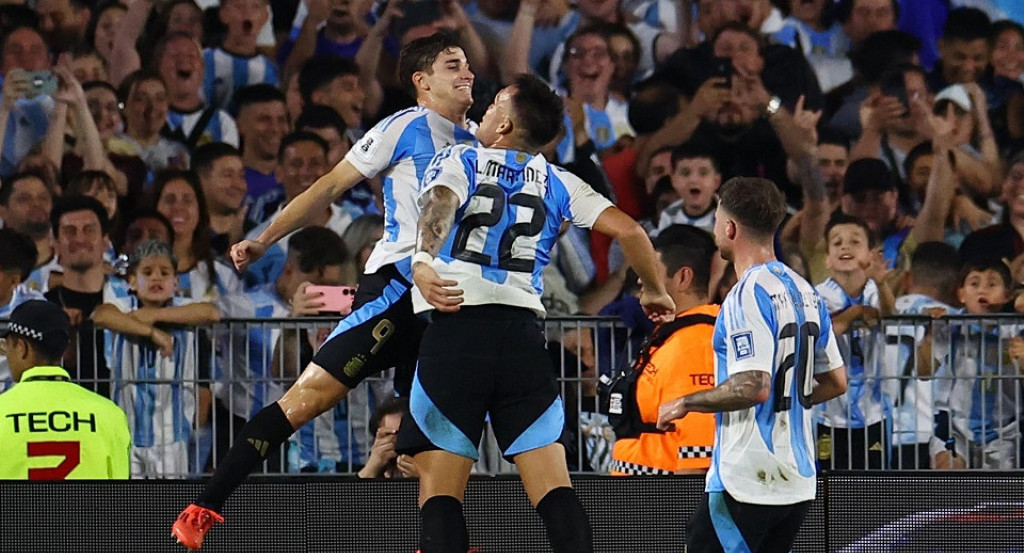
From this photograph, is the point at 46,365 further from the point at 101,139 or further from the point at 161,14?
the point at 161,14

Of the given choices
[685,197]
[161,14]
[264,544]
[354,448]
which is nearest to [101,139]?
[161,14]

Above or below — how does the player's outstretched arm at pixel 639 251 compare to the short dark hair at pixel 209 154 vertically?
below

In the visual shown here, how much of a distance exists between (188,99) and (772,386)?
5.44 meters

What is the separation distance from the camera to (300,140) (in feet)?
28.4

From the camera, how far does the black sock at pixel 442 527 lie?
15.1 ft

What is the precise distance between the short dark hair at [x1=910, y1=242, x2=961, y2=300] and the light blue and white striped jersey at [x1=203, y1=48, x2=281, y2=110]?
3.91 metres

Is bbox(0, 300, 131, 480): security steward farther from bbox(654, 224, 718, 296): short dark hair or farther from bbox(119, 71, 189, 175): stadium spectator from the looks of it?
bbox(119, 71, 189, 175): stadium spectator

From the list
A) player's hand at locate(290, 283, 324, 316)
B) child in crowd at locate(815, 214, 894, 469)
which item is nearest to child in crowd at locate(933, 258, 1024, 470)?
child in crowd at locate(815, 214, 894, 469)

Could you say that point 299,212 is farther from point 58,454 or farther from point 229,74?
point 229,74

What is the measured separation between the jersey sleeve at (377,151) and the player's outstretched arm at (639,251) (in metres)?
0.87

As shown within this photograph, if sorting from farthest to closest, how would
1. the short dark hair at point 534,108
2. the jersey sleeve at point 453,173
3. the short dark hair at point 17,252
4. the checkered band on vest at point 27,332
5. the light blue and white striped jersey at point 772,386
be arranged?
the short dark hair at point 17,252 → the checkered band on vest at point 27,332 → the short dark hair at point 534,108 → the jersey sleeve at point 453,173 → the light blue and white striped jersey at point 772,386

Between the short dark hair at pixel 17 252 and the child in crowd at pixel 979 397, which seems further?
the short dark hair at pixel 17 252

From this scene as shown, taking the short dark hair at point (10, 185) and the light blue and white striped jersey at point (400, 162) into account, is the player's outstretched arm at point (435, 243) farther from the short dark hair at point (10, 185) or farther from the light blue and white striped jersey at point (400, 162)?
the short dark hair at point (10, 185)

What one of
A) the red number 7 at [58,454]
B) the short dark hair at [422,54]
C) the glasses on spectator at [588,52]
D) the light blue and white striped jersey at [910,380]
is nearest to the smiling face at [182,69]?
the glasses on spectator at [588,52]
